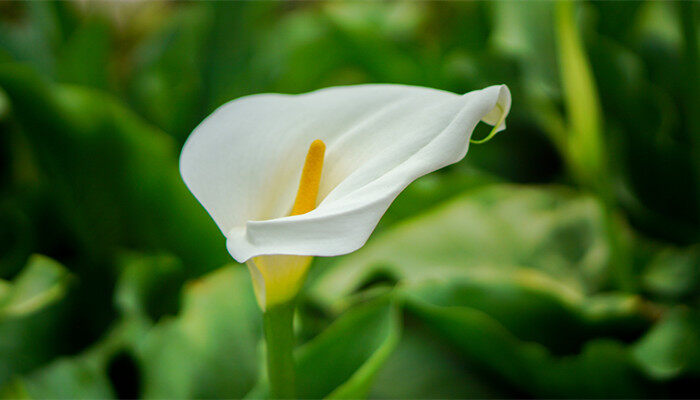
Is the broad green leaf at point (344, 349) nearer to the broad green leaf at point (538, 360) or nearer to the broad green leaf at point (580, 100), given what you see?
the broad green leaf at point (538, 360)

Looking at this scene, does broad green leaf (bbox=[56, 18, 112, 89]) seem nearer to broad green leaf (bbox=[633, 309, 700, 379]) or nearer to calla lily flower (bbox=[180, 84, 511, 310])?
calla lily flower (bbox=[180, 84, 511, 310])

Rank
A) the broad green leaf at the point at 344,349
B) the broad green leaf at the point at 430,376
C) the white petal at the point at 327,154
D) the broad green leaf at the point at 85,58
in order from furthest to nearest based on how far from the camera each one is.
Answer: the broad green leaf at the point at 85,58, the broad green leaf at the point at 430,376, the broad green leaf at the point at 344,349, the white petal at the point at 327,154

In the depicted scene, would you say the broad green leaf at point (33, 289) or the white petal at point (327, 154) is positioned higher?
the white petal at point (327, 154)

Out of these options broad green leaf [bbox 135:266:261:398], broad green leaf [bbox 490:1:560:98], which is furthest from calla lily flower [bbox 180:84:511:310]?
broad green leaf [bbox 490:1:560:98]

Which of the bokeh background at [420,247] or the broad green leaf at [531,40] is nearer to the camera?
the bokeh background at [420,247]

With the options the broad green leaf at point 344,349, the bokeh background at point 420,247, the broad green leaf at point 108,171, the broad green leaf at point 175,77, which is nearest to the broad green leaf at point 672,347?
the bokeh background at point 420,247

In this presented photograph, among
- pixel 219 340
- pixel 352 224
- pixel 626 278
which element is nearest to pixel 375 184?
pixel 352 224

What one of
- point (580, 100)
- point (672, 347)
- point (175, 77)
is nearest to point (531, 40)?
point (580, 100)

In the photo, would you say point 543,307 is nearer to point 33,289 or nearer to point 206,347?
point 206,347
